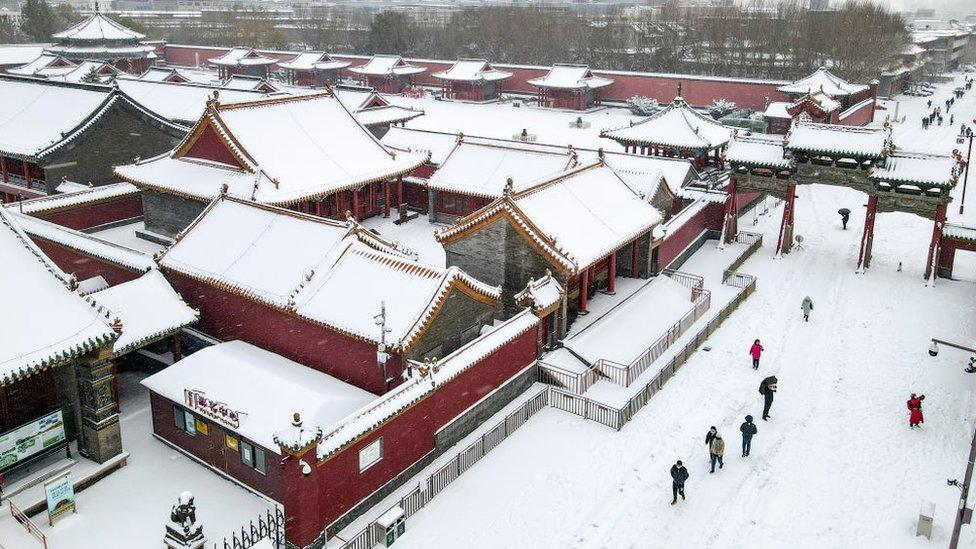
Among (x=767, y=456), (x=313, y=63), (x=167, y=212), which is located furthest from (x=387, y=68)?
(x=767, y=456)

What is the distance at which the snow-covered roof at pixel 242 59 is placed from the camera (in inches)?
3937

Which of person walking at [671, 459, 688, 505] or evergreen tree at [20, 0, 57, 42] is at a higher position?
evergreen tree at [20, 0, 57, 42]

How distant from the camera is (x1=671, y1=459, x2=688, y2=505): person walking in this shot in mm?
21017

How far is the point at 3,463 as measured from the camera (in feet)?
69.5

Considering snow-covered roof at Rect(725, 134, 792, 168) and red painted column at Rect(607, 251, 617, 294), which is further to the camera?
snow-covered roof at Rect(725, 134, 792, 168)

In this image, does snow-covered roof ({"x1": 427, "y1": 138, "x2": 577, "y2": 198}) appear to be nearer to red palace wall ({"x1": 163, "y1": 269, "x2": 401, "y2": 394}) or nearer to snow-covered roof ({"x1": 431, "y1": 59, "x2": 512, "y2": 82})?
red palace wall ({"x1": 163, "y1": 269, "x2": 401, "y2": 394})

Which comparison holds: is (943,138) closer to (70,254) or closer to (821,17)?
(821,17)

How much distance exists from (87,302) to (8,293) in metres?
1.93

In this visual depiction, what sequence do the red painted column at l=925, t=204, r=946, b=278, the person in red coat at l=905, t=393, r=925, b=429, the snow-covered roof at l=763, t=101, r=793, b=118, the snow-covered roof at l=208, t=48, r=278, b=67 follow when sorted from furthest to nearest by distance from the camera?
the snow-covered roof at l=208, t=48, r=278, b=67, the snow-covered roof at l=763, t=101, r=793, b=118, the red painted column at l=925, t=204, r=946, b=278, the person in red coat at l=905, t=393, r=925, b=429

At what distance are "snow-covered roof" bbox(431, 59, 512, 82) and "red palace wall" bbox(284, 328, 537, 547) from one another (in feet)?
215

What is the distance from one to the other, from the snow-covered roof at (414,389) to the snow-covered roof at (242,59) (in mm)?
83720

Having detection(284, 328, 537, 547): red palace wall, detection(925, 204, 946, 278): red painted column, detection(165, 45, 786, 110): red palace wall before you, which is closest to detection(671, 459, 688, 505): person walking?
detection(284, 328, 537, 547): red palace wall

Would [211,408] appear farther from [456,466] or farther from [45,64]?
[45,64]

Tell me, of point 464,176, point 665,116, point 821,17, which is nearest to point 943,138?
point 665,116
